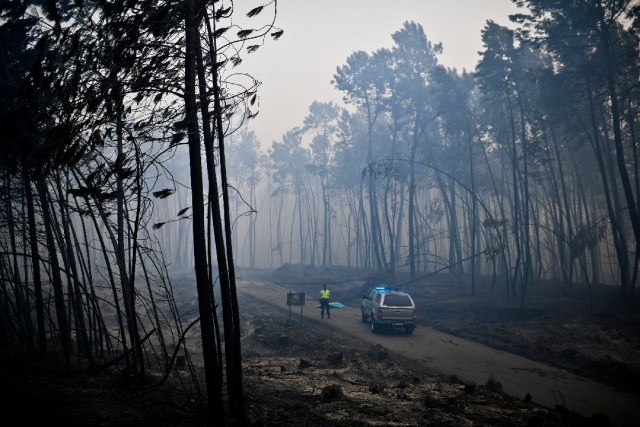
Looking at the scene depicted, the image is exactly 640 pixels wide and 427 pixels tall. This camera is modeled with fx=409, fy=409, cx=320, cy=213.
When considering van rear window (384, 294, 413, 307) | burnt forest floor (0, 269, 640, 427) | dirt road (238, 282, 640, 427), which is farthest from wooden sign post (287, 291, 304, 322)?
van rear window (384, 294, 413, 307)

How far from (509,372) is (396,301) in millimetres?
7251

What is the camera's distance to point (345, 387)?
10609 mm

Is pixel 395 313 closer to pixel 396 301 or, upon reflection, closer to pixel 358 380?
pixel 396 301

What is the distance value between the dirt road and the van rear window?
1473 millimetres

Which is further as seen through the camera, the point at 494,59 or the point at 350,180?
the point at 350,180

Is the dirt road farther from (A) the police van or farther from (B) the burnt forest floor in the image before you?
(B) the burnt forest floor

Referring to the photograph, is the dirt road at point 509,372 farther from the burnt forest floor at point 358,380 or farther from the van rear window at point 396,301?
the van rear window at point 396,301

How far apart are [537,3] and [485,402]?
20399mm

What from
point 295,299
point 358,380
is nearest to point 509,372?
point 358,380

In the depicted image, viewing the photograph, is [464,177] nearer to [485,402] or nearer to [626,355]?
[626,355]

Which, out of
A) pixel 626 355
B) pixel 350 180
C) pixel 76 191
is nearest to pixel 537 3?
pixel 626 355

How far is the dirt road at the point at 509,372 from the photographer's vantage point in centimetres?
979

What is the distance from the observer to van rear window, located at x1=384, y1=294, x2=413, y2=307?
19719 millimetres

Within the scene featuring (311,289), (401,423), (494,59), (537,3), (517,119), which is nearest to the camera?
(401,423)
